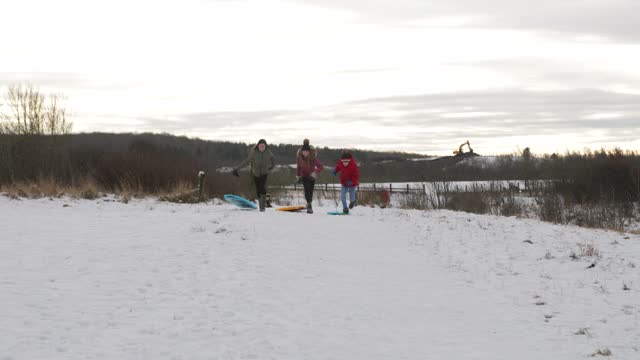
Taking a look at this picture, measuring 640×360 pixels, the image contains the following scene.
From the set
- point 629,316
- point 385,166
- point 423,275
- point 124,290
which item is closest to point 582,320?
point 629,316

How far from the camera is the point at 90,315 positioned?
303 inches

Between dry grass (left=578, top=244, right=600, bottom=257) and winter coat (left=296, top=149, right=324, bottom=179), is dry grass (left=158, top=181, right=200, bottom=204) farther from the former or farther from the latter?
dry grass (left=578, top=244, right=600, bottom=257)

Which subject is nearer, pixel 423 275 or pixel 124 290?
pixel 124 290

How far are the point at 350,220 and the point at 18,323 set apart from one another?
450 inches

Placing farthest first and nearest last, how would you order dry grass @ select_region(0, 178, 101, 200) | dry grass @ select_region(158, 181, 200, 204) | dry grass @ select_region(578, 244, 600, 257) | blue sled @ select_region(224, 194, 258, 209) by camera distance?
dry grass @ select_region(158, 181, 200, 204)
dry grass @ select_region(0, 178, 101, 200)
blue sled @ select_region(224, 194, 258, 209)
dry grass @ select_region(578, 244, 600, 257)

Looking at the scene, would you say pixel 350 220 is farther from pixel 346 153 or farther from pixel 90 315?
pixel 90 315

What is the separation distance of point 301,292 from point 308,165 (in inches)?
399

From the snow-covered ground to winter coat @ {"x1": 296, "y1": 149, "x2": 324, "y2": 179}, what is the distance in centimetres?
347

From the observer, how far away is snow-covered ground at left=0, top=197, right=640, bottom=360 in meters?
7.05

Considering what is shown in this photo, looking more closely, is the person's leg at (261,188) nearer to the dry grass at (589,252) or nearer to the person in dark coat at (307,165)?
the person in dark coat at (307,165)

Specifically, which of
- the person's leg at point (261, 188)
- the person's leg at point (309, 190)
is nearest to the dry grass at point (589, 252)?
the person's leg at point (309, 190)

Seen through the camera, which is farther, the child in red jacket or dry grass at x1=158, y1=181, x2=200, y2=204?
dry grass at x1=158, y1=181, x2=200, y2=204

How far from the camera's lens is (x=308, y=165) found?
64.0 feet

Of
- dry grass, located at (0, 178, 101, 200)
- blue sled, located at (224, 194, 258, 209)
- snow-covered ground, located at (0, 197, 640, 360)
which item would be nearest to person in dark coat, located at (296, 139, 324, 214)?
blue sled, located at (224, 194, 258, 209)
